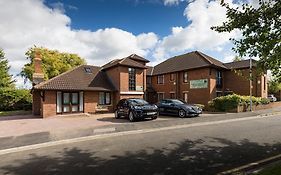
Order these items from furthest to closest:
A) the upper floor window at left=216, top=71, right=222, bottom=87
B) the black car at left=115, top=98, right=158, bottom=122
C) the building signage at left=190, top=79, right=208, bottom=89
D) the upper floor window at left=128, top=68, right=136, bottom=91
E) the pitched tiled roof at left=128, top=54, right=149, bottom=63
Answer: the upper floor window at left=216, top=71, right=222, bottom=87, the pitched tiled roof at left=128, top=54, right=149, bottom=63, the building signage at left=190, top=79, right=208, bottom=89, the upper floor window at left=128, top=68, right=136, bottom=91, the black car at left=115, top=98, right=158, bottom=122

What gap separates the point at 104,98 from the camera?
25.2 meters

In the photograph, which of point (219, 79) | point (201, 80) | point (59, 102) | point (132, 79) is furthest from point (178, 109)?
point (219, 79)

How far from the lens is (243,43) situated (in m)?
6.80

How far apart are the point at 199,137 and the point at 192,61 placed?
2228 centimetres

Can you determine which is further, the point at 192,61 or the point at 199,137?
the point at 192,61

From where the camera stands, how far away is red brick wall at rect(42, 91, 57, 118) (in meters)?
20.8

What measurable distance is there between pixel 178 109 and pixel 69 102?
10.8 metres

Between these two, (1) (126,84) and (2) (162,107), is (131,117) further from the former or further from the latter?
(1) (126,84)

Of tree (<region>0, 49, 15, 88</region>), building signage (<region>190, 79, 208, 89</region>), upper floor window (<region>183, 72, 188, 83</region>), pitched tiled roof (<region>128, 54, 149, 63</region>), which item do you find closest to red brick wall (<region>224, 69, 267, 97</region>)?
building signage (<region>190, 79, 208, 89</region>)

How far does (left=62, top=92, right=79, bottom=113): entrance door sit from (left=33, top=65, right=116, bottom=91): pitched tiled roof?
91 cm

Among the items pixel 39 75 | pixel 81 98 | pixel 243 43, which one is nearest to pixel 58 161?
pixel 243 43

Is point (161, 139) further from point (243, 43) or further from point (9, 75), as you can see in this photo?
point (9, 75)

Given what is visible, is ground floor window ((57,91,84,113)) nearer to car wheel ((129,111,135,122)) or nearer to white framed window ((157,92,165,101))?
car wheel ((129,111,135,122))

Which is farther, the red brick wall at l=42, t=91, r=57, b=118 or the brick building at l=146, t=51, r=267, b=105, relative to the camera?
the brick building at l=146, t=51, r=267, b=105
